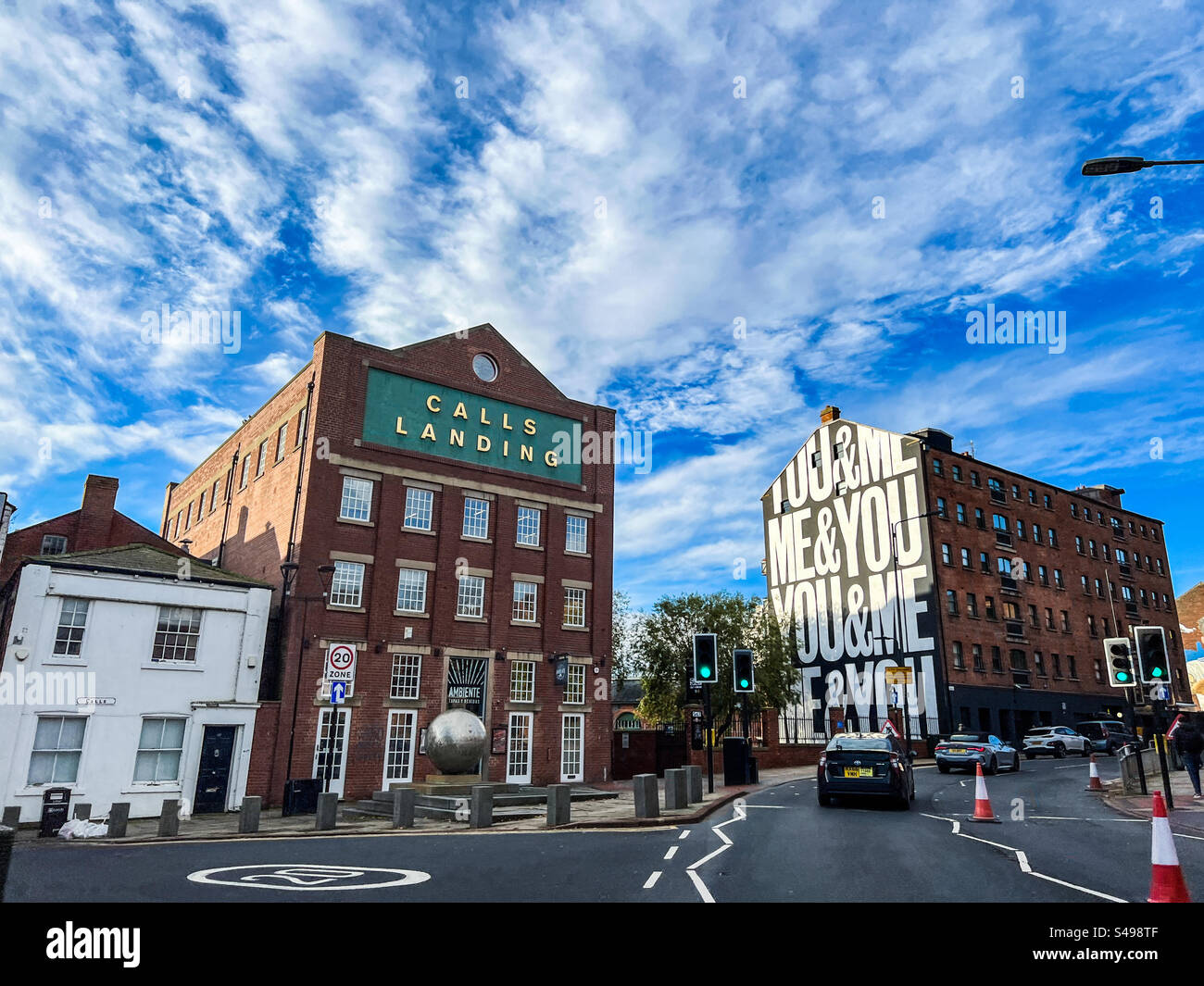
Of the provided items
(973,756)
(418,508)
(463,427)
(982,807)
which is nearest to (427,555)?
(418,508)

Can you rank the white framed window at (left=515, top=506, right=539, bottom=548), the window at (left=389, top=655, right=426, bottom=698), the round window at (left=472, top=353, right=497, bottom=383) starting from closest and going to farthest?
the window at (left=389, top=655, right=426, bottom=698), the white framed window at (left=515, top=506, right=539, bottom=548), the round window at (left=472, top=353, right=497, bottom=383)

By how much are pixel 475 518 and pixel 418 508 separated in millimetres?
2334

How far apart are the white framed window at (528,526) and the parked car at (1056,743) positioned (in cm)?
2943

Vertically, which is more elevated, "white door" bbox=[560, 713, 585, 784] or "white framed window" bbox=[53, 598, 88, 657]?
"white framed window" bbox=[53, 598, 88, 657]

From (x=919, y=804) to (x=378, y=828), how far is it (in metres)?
12.0

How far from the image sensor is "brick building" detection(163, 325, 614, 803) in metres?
26.4

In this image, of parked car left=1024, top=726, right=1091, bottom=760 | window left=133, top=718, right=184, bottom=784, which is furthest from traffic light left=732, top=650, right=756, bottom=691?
parked car left=1024, top=726, right=1091, bottom=760

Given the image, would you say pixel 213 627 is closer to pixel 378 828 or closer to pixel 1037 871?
pixel 378 828

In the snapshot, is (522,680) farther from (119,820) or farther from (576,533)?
(119,820)

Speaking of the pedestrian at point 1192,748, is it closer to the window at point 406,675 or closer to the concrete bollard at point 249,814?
the concrete bollard at point 249,814

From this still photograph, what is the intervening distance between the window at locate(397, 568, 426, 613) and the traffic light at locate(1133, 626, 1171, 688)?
2153 centimetres

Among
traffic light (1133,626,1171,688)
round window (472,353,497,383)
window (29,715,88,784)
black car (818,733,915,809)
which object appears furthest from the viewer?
round window (472,353,497,383)

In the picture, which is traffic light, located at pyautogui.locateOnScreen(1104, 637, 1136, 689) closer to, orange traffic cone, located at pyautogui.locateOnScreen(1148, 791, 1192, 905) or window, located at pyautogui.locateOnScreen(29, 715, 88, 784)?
orange traffic cone, located at pyautogui.locateOnScreen(1148, 791, 1192, 905)
